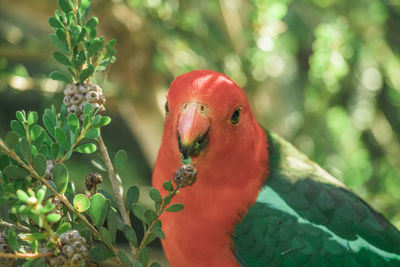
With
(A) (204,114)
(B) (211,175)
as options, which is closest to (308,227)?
(B) (211,175)

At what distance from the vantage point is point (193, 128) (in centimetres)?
107

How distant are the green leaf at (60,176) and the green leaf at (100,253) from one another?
12 cm

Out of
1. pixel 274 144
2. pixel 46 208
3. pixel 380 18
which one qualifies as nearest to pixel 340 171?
pixel 274 144

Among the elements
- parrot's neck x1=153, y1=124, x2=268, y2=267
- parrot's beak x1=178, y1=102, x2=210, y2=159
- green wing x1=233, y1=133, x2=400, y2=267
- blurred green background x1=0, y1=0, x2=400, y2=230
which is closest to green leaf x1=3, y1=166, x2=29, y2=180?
parrot's beak x1=178, y1=102, x2=210, y2=159

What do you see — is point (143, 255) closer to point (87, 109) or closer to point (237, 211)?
point (87, 109)

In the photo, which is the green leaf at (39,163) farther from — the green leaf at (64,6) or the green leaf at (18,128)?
the green leaf at (64,6)

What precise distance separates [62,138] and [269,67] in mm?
1655

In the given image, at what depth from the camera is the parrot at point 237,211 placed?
117 cm

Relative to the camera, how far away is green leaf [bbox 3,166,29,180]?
67cm

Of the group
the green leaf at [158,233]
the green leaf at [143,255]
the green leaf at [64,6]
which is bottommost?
the green leaf at [143,255]

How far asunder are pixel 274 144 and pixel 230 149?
32 cm

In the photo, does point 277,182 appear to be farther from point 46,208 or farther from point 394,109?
point 394,109

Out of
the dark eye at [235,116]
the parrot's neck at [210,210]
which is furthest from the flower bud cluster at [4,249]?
the dark eye at [235,116]

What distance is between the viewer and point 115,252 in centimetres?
77
